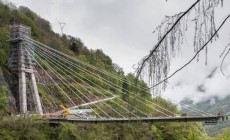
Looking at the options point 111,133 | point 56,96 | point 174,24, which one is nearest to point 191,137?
point 111,133

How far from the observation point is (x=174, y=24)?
2.52m

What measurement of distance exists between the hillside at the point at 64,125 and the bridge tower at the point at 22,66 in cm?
56

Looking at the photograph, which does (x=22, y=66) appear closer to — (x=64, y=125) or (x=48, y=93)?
(x=64, y=125)

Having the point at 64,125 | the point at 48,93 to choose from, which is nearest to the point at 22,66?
the point at 64,125

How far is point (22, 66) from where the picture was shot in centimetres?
2138

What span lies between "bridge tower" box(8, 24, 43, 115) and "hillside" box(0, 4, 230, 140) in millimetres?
563

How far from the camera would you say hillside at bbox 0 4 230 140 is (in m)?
18.4

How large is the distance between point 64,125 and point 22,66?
125 inches

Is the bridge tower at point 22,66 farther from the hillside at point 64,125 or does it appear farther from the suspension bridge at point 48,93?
the hillside at point 64,125

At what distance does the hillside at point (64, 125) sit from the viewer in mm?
18375

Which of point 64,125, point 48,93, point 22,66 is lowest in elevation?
point 64,125

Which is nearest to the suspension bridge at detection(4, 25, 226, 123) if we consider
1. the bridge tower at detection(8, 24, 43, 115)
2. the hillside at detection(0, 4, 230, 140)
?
the bridge tower at detection(8, 24, 43, 115)

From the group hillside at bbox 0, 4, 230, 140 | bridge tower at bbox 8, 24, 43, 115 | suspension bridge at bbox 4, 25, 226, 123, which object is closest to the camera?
hillside at bbox 0, 4, 230, 140

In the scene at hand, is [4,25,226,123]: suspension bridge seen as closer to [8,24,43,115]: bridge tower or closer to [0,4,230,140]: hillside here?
[8,24,43,115]: bridge tower
